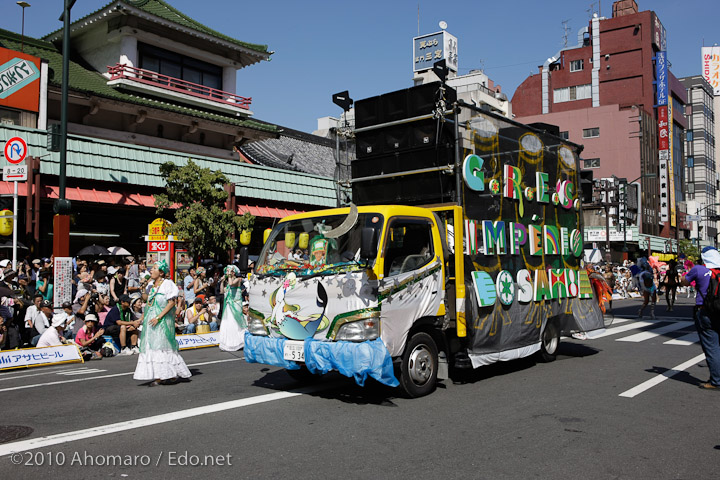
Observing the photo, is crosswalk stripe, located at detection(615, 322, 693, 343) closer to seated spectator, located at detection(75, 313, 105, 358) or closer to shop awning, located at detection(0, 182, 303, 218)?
seated spectator, located at detection(75, 313, 105, 358)

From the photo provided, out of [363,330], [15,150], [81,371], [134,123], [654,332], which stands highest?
[134,123]

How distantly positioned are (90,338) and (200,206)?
820 centimetres

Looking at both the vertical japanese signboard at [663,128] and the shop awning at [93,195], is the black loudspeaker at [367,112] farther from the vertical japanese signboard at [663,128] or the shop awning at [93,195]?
the vertical japanese signboard at [663,128]

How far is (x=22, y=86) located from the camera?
20281 mm

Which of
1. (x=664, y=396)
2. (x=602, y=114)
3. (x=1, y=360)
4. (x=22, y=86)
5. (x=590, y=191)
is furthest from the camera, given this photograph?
(x=602, y=114)

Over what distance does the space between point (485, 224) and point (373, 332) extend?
2672 mm

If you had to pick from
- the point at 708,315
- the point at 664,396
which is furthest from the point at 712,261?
the point at 664,396

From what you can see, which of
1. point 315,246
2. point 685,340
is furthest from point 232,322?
point 685,340

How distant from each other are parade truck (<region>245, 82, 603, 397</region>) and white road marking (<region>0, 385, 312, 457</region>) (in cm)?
48

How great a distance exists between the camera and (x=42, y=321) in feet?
40.5

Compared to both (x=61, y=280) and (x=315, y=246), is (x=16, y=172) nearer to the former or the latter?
(x=61, y=280)

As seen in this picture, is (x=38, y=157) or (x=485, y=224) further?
(x=38, y=157)

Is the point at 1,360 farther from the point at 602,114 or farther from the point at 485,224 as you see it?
the point at 602,114

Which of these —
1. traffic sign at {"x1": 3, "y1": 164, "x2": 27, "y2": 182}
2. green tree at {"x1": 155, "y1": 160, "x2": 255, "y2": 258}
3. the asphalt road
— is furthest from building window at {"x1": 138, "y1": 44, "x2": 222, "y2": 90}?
the asphalt road
